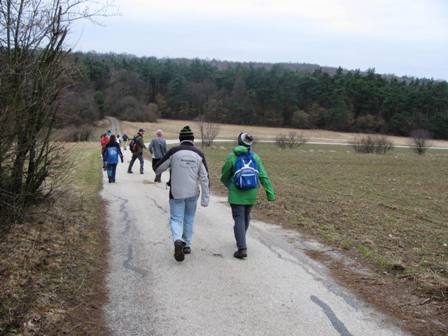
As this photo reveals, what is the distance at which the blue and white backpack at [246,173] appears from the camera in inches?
273

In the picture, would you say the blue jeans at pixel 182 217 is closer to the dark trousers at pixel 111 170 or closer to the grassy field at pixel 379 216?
the grassy field at pixel 379 216

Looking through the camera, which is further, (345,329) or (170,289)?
(170,289)

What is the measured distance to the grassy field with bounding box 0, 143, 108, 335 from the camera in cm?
453

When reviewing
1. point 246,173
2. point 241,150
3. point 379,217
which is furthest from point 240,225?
point 379,217

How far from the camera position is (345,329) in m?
4.70

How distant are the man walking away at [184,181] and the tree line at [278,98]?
263 feet

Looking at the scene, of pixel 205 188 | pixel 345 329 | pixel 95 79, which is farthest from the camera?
pixel 95 79

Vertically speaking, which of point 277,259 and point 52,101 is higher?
point 52,101

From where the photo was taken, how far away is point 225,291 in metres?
5.57

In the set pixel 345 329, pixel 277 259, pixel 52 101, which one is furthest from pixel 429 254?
pixel 52 101

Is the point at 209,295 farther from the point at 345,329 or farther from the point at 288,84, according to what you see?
the point at 288,84

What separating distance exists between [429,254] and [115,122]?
8496cm

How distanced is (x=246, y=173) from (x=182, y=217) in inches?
48.3

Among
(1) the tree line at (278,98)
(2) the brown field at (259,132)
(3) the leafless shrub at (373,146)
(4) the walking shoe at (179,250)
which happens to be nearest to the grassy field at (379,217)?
(4) the walking shoe at (179,250)
